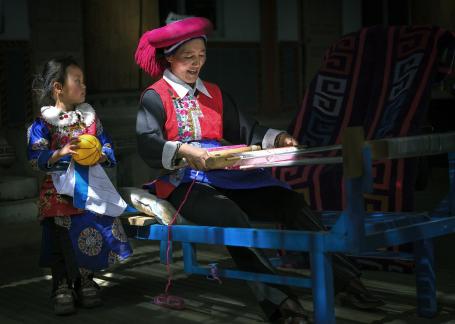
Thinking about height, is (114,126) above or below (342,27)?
below

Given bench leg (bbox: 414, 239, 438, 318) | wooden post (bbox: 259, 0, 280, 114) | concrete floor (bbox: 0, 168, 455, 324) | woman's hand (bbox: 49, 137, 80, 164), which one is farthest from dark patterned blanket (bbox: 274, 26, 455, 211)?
wooden post (bbox: 259, 0, 280, 114)

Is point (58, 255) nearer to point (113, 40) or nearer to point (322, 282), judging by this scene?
point (322, 282)

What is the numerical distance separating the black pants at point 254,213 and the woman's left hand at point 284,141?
8.2 inches

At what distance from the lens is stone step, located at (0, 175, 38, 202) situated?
22.3 ft

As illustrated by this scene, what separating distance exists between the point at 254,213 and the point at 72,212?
2.78ft

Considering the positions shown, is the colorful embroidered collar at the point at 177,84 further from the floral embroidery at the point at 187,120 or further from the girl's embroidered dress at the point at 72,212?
the girl's embroidered dress at the point at 72,212

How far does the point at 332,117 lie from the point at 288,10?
581 centimetres

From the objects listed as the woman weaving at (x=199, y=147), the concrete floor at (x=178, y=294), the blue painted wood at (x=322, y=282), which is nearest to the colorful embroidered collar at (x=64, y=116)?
the woman weaving at (x=199, y=147)

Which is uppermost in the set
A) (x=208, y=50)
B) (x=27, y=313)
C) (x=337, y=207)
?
(x=208, y=50)

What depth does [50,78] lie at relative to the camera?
405cm

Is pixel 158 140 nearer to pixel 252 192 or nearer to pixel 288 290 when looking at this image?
pixel 252 192

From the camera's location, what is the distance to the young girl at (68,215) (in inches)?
157

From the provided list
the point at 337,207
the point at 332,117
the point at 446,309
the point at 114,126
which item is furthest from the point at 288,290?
the point at 114,126

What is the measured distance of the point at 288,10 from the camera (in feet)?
35.0
